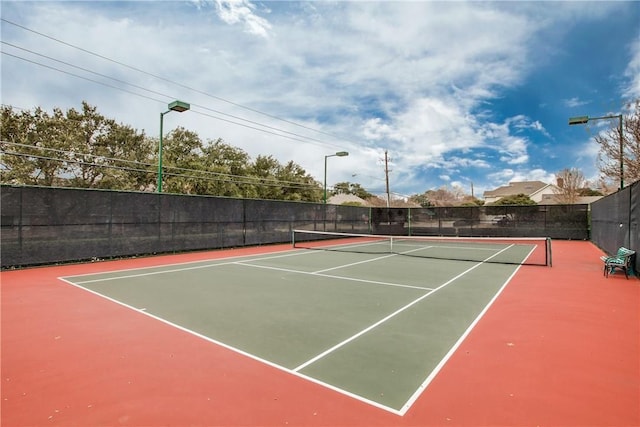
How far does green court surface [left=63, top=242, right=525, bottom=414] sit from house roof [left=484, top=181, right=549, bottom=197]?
2364 inches

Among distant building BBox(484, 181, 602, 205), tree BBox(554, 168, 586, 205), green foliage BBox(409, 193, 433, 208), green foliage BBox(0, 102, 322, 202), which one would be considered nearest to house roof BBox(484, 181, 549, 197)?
distant building BBox(484, 181, 602, 205)

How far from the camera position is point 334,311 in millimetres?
5402

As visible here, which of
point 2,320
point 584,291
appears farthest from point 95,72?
point 584,291

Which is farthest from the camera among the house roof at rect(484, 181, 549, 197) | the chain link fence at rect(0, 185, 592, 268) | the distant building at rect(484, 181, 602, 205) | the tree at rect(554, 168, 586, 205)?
the house roof at rect(484, 181, 549, 197)

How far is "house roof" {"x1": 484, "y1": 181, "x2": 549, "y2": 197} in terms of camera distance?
2425 inches

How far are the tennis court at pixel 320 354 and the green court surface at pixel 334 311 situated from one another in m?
0.03

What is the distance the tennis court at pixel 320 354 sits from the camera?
106 inches

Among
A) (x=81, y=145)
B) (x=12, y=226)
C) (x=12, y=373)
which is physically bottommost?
(x=12, y=373)

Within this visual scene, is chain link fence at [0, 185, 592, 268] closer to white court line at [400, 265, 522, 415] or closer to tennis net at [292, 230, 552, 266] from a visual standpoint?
tennis net at [292, 230, 552, 266]

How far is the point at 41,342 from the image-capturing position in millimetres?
4105

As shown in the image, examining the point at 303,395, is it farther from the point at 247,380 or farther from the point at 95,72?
the point at 95,72

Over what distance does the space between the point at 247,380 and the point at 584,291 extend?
7083 millimetres

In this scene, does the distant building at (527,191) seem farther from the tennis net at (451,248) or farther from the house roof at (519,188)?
the tennis net at (451,248)

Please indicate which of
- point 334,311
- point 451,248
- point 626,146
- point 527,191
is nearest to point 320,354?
point 334,311
